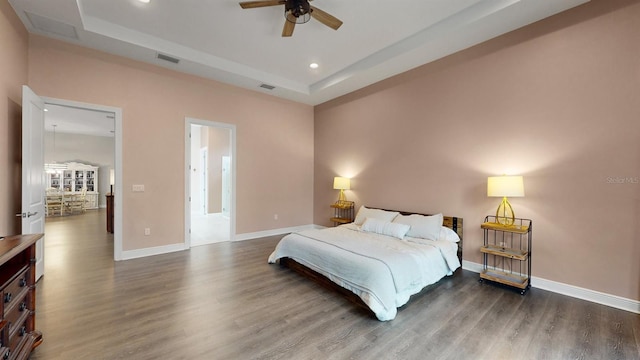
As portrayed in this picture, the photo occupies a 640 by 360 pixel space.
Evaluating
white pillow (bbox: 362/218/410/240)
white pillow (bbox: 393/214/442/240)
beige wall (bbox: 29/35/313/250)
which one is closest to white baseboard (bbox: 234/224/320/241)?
beige wall (bbox: 29/35/313/250)

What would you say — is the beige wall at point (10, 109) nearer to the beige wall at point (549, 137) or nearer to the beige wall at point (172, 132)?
the beige wall at point (172, 132)

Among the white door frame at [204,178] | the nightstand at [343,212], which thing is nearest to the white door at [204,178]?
the white door frame at [204,178]

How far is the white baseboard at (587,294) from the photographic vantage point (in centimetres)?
260

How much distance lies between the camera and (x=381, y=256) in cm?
283

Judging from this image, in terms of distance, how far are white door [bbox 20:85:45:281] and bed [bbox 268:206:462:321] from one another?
2.83m

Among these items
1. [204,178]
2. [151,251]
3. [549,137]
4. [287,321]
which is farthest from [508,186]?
[204,178]

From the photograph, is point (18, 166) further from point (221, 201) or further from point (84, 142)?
point (84, 142)

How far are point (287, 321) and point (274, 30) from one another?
3.60 m

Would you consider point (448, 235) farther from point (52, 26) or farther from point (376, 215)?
point (52, 26)

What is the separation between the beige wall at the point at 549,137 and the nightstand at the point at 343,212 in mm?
1258

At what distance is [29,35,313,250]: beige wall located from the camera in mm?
3734

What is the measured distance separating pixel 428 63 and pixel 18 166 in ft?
19.1

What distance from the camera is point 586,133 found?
2850mm

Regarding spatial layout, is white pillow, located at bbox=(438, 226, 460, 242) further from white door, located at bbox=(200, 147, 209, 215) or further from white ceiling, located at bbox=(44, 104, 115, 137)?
white ceiling, located at bbox=(44, 104, 115, 137)
